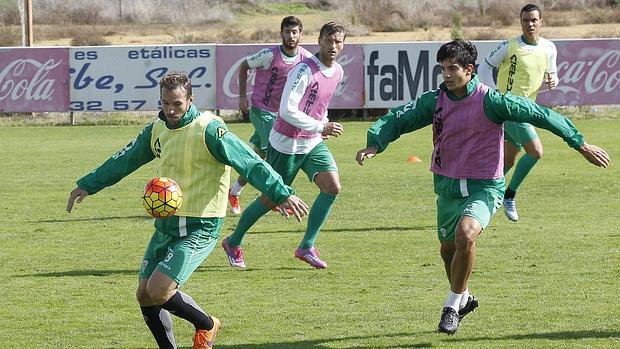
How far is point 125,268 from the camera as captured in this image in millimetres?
10461

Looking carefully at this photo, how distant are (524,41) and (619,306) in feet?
16.6

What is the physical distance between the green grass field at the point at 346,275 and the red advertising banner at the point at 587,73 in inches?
351

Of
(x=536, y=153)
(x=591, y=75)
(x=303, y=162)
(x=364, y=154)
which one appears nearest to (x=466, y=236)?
(x=364, y=154)

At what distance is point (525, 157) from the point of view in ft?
42.4

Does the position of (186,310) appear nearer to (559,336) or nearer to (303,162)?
(559,336)

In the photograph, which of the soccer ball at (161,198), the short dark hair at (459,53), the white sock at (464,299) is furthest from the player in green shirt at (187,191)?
the white sock at (464,299)

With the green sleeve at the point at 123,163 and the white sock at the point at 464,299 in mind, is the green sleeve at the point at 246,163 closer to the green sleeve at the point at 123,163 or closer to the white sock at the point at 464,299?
the green sleeve at the point at 123,163

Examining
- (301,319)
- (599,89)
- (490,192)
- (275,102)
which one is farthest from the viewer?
(599,89)

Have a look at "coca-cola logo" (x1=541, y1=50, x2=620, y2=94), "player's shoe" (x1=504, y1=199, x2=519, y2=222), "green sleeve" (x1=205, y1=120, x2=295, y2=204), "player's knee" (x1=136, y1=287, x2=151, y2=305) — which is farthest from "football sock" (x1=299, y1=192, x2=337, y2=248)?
"coca-cola logo" (x1=541, y1=50, x2=620, y2=94)

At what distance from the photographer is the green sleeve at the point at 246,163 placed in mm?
6773

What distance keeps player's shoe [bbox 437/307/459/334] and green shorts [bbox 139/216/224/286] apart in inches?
59.2

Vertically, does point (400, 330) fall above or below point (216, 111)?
above

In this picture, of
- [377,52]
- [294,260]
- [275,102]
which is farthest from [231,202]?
[377,52]

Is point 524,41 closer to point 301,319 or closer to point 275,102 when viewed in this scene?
point 275,102
